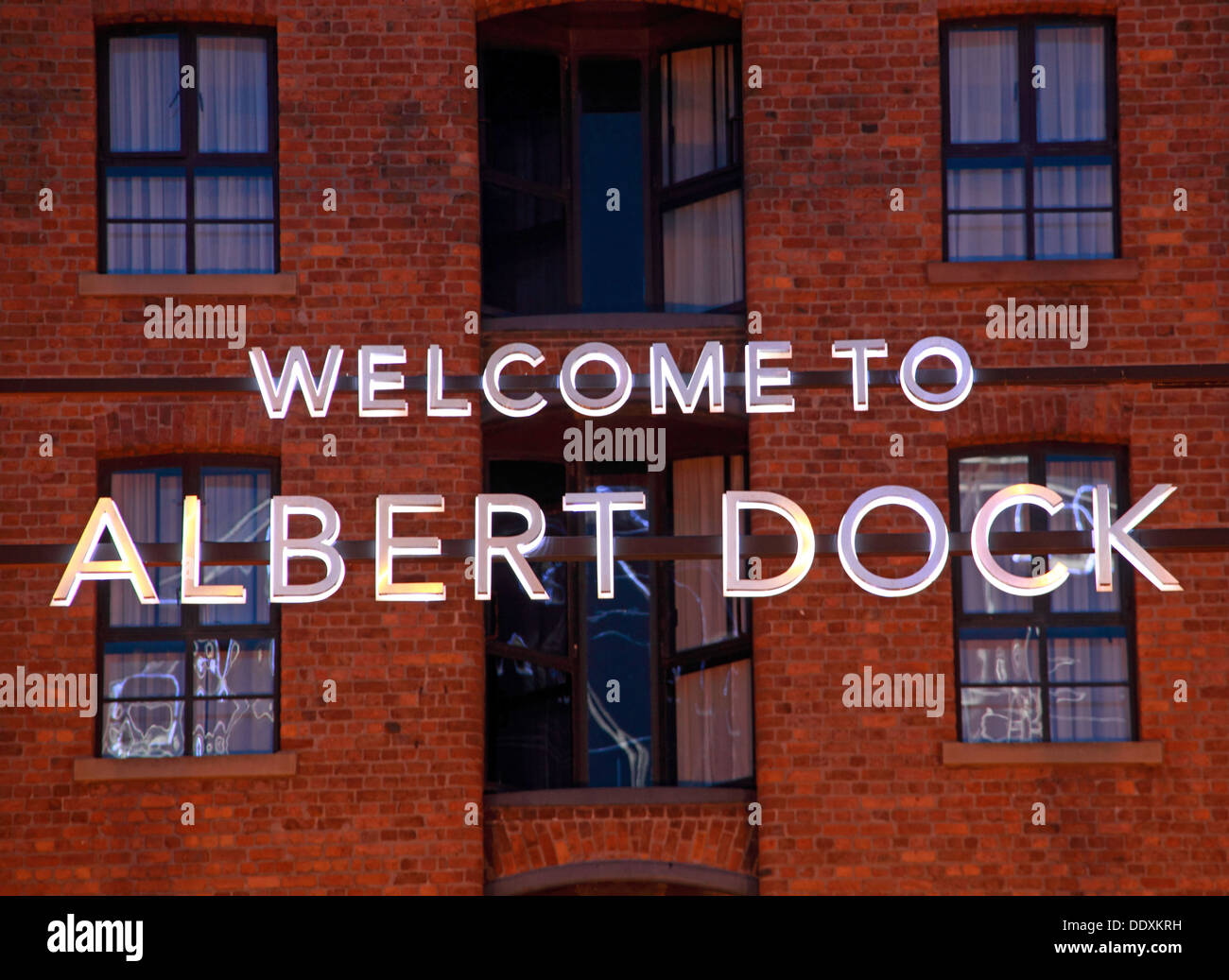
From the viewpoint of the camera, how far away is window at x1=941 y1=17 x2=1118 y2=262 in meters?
13.6

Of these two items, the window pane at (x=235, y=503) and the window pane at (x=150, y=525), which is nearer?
the window pane at (x=150, y=525)

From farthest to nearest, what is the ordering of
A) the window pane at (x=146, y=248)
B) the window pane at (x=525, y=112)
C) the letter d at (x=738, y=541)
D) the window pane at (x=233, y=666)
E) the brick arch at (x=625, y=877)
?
the window pane at (x=525, y=112) < the window pane at (x=146, y=248) < the window pane at (x=233, y=666) < the brick arch at (x=625, y=877) < the letter d at (x=738, y=541)

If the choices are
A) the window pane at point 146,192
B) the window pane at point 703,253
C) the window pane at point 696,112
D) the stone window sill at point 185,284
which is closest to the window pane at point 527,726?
the window pane at point 703,253

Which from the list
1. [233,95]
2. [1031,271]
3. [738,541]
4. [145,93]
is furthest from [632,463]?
[145,93]

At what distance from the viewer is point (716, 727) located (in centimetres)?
1348

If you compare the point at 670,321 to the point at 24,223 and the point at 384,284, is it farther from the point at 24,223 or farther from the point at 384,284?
the point at 24,223

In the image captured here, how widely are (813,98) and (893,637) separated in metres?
3.89

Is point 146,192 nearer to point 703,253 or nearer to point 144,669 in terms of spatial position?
point 144,669

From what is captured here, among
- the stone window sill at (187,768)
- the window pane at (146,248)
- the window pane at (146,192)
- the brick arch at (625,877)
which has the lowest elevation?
the brick arch at (625,877)

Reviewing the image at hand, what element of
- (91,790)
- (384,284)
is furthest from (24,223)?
(91,790)

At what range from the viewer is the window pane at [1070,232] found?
13547 millimetres

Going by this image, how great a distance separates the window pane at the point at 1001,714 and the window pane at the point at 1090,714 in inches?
5.2

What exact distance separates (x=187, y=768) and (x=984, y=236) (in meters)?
6.73

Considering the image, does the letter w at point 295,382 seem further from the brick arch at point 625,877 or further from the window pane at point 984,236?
the window pane at point 984,236
